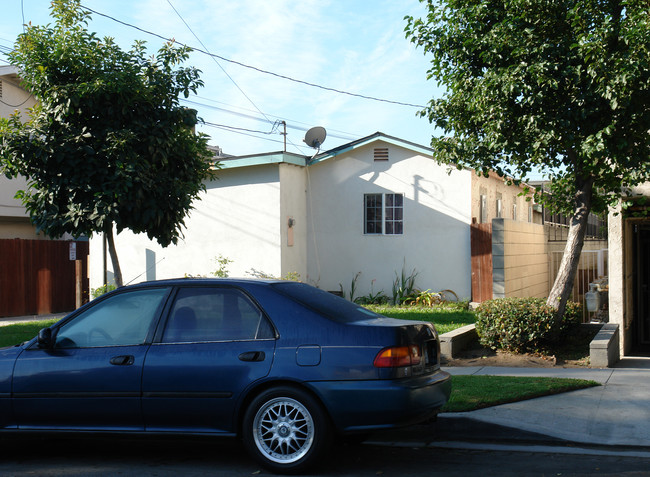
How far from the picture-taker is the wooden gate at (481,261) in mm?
17438

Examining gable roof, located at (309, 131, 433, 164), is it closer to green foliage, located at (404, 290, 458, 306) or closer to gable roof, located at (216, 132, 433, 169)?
gable roof, located at (216, 132, 433, 169)

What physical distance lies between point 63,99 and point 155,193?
5.74 ft

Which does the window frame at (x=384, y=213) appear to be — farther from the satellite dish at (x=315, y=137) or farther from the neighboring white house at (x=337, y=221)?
the satellite dish at (x=315, y=137)

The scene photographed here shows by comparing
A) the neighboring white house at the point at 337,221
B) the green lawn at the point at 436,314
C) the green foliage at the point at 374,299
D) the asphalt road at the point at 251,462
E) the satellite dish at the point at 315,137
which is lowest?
the asphalt road at the point at 251,462

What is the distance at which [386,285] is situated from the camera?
18.7m

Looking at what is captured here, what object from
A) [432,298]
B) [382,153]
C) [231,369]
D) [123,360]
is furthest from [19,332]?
[231,369]

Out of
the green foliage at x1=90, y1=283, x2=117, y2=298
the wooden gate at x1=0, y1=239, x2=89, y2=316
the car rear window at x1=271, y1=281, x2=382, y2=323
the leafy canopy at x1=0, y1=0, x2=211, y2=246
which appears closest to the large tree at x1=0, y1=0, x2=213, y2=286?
the leafy canopy at x1=0, y1=0, x2=211, y2=246

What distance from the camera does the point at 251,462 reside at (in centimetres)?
589

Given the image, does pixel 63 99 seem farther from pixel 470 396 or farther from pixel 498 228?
pixel 498 228

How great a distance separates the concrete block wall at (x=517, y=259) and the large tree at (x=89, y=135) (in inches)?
354

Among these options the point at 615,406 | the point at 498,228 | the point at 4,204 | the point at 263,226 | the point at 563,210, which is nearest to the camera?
Answer: the point at 615,406

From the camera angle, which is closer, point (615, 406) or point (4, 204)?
point (615, 406)

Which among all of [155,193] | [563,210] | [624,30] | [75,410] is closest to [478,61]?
[624,30]

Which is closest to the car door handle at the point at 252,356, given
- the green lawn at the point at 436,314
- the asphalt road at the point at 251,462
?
the asphalt road at the point at 251,462
